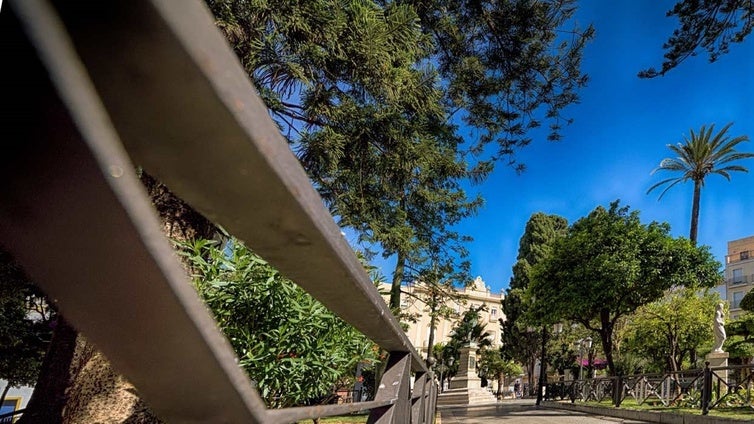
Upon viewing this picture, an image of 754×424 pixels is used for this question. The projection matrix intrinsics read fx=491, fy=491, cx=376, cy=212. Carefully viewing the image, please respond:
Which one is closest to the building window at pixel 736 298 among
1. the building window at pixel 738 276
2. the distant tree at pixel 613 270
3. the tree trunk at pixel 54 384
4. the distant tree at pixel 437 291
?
the building window at pixel 738 276

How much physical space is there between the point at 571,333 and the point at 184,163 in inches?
1596

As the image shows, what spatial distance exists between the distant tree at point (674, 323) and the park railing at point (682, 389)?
14.0 ft

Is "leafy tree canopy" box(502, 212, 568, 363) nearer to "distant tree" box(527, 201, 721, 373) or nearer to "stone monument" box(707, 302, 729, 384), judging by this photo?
"distant tree" box(527, 201, 721, 373)

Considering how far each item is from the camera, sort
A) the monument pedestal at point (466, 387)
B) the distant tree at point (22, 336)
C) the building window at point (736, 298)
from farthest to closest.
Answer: the building window at point (736, 298) → the monument pedestal at point (466, 387) → the distant tree at point (22, 336)

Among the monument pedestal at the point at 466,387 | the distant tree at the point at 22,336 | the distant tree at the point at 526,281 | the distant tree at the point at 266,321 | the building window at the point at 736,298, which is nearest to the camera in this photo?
the distant tree at the point at 266,321

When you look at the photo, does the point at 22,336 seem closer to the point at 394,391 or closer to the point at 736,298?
the point at 394,391

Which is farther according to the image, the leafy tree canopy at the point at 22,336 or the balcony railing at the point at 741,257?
the balcony railing at the point at 741,257

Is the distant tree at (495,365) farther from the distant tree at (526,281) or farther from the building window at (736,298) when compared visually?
the building window at (736,298)

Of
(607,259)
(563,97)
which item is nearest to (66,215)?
(563,97)

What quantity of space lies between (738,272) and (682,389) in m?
53.0

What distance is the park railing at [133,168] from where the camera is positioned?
360 millimetres

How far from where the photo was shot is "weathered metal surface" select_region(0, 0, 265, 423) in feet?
1.17

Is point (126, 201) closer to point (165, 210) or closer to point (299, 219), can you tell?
point (299, 219)

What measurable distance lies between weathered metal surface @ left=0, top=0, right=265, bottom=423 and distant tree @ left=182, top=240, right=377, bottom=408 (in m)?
3.11
